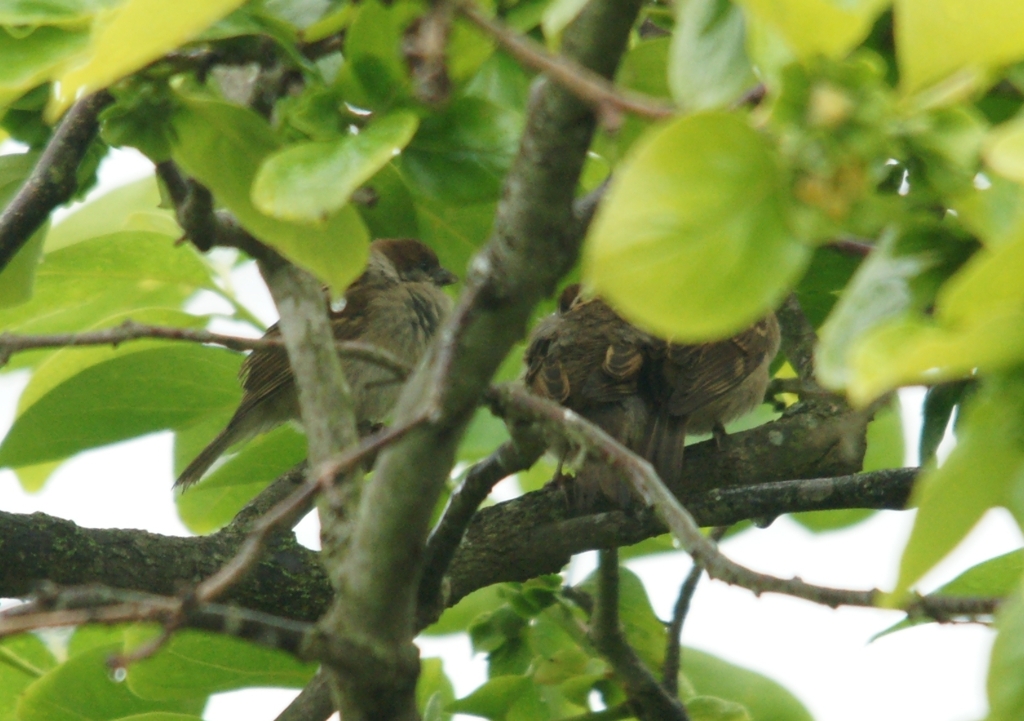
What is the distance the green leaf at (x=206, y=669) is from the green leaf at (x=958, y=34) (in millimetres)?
1925

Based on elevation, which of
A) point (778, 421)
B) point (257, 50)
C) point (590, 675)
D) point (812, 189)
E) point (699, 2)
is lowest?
point (812, 189)

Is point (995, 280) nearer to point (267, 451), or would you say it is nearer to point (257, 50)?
point (257, 50)

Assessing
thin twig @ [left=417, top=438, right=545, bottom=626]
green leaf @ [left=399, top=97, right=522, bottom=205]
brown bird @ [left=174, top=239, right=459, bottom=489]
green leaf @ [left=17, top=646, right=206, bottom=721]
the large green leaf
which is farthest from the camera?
brown bird @ [left=174, top=239, right=459, bottom=489]

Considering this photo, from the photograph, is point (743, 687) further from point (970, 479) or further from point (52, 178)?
point (970, 479)

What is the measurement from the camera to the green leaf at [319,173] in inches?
39.8

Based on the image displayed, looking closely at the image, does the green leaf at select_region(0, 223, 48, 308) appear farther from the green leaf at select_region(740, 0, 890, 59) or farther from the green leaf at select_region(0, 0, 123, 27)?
the green leaf at select_region(740, 0, 890, 59)

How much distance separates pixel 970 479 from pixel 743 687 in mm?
2126

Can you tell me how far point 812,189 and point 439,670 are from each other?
194 centimetres

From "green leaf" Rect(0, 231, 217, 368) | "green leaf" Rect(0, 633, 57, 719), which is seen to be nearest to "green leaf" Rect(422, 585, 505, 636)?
"green leaf" Rect(0, 633, 57, 719)

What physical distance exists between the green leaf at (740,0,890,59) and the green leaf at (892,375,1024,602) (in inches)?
8.6

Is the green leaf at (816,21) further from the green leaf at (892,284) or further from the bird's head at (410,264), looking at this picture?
the bird's head at (410,264)

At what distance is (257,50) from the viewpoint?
1.39 m

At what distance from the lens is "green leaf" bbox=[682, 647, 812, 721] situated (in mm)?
2674

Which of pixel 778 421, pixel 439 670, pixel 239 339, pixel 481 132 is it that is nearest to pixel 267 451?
pixel 439 670
